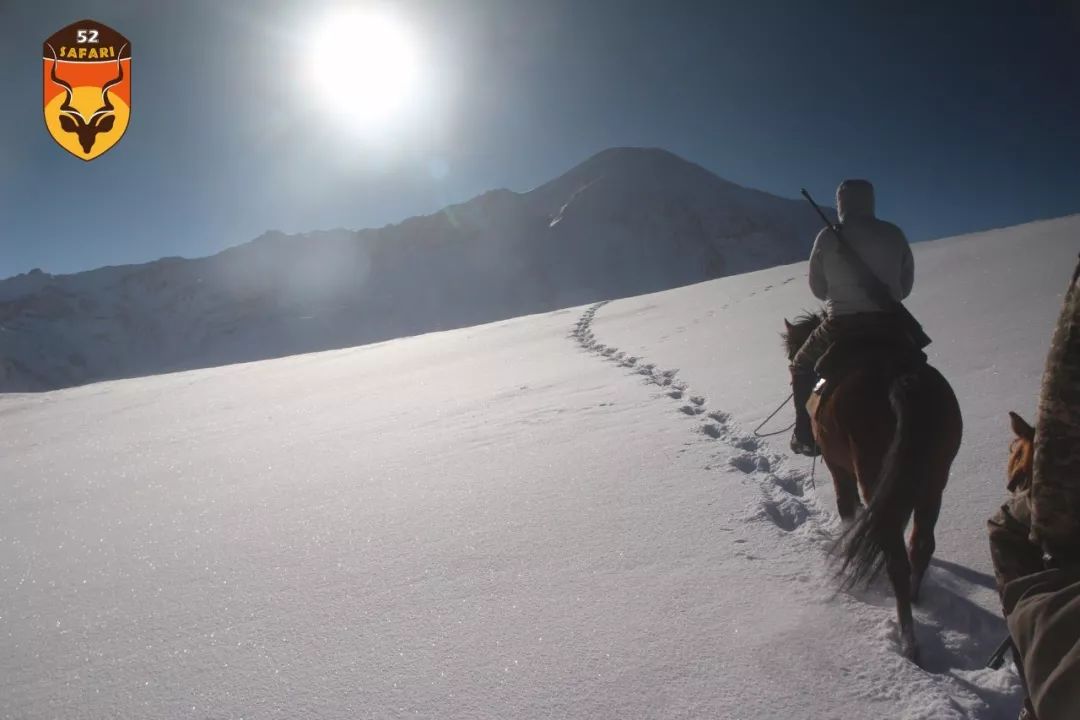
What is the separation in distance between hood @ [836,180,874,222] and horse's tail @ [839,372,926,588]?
121cm

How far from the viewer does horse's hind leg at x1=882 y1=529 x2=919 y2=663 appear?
1.83 meters

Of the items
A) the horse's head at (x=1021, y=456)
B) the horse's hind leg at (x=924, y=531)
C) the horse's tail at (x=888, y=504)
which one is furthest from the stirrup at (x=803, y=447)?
the horse's head at (x=1021, y=456)

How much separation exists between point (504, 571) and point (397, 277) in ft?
394

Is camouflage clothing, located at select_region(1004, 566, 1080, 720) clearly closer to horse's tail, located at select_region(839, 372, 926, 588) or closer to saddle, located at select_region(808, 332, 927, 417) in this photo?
horse's tail, located at select_region(839, 372, 926, 588)

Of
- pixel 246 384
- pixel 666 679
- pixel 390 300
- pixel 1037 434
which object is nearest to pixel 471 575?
pixel 666 679

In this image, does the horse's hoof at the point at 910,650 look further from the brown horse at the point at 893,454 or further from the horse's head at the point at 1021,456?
the horse's head at the point at 1021,456

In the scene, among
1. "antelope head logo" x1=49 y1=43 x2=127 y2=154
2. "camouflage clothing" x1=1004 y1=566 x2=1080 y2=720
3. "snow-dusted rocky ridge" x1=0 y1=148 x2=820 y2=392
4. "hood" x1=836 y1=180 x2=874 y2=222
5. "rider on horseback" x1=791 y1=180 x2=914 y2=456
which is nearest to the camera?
"camouflage clothing" x1=1004 y1=566 x2=1080 y2=720

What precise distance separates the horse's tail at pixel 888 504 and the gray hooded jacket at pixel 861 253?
0.86m

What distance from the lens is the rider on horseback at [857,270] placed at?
2.60 m

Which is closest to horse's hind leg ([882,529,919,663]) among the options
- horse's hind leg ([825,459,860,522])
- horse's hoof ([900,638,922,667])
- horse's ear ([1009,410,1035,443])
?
horse's hoof ([900,638,922,667])

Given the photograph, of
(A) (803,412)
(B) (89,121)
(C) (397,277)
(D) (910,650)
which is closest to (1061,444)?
(D) (910,650)

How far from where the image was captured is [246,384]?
11.5m

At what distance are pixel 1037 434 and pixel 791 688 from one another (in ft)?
3.50

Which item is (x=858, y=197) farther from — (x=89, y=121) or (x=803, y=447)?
(x=89, y=121)
